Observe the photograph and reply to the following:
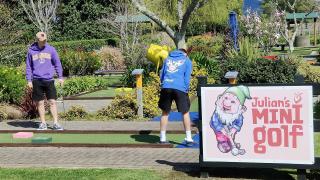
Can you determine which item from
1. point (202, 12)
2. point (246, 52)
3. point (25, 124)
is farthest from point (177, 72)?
point (202, 12)

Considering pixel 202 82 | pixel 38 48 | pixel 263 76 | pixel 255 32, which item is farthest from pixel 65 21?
pixel 202 82

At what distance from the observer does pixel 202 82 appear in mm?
7207


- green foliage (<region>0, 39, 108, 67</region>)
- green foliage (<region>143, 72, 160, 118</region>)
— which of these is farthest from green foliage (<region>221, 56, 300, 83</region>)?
green foliage (<region>0, 39, 108, 67</region>)

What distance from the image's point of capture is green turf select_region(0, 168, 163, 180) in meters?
7.32

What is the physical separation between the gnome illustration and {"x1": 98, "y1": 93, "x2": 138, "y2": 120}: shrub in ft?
19.2

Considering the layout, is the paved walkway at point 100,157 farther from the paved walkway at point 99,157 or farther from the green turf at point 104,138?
the green turf at point 104,138

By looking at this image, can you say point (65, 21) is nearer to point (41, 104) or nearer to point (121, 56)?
point (121, 56)

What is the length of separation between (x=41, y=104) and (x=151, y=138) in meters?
2.40

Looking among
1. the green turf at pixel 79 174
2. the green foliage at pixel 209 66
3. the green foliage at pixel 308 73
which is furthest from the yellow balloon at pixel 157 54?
the green turf at pixel 79 174

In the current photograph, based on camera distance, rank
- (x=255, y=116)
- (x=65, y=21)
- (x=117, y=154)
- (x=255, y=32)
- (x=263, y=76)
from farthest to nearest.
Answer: (x=65, y=21), (x=255, y=32), (x=263, y=76), (x=117, y=154), (x=255, y=116)

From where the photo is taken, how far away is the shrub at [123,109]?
1283 centimetres

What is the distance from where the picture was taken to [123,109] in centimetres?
1295

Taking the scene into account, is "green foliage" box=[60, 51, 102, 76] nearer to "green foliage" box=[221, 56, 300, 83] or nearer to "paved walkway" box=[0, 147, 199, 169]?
"green foliage" box=[221, 56, 300, 83]

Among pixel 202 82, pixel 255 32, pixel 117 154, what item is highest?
pixel 255 32
